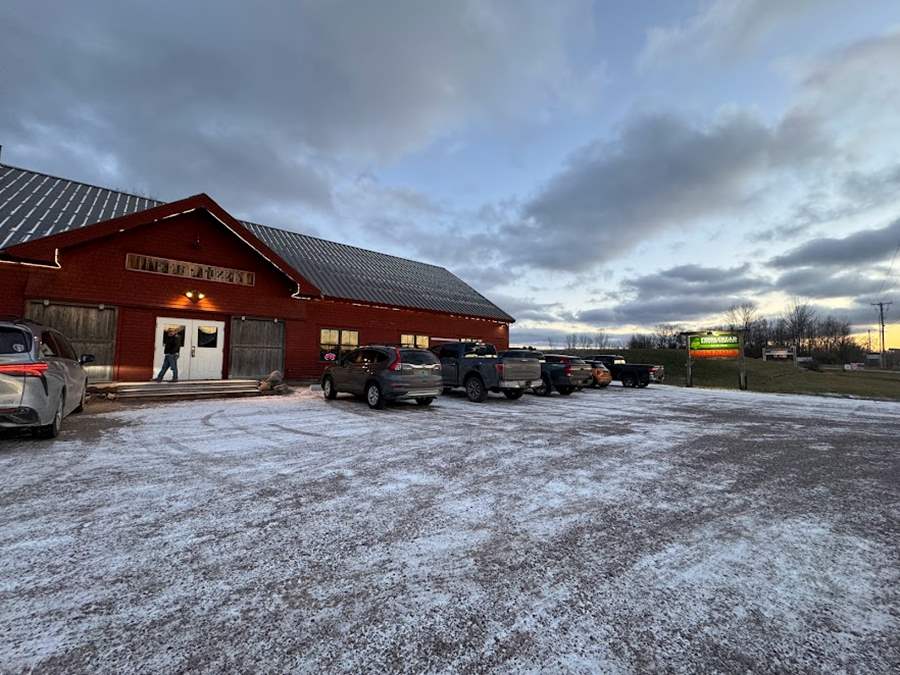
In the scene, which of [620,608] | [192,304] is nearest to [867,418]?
[620,608]

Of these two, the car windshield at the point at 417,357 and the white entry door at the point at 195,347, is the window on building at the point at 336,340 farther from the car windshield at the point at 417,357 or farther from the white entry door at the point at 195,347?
the car windshield at the point at 417,357

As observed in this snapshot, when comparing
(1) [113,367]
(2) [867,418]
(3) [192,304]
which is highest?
(3) [192,304]

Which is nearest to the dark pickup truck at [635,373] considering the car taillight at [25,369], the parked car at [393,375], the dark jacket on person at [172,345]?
the parked car at [393,375]

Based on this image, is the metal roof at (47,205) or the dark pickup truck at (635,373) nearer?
the metal roof at (47,205)

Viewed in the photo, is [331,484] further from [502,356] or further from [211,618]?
[502,356]

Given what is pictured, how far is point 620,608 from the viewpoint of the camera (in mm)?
2654

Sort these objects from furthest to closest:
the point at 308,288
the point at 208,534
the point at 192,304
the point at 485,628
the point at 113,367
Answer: the point at 308,288 → the point at 192,304 → the point at 113,367 → the point at 208,534 → the point at 485,628

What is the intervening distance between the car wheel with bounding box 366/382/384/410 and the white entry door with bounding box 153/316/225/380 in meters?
7.68

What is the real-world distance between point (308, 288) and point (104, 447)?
11256 mm

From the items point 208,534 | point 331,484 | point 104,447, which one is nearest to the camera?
point 208,534

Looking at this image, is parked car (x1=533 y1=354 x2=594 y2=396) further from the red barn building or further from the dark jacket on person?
the dark jacket on person

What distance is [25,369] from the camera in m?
6.05

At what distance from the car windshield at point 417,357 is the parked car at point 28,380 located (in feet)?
22.4

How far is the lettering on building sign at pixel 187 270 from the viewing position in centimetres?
1408
